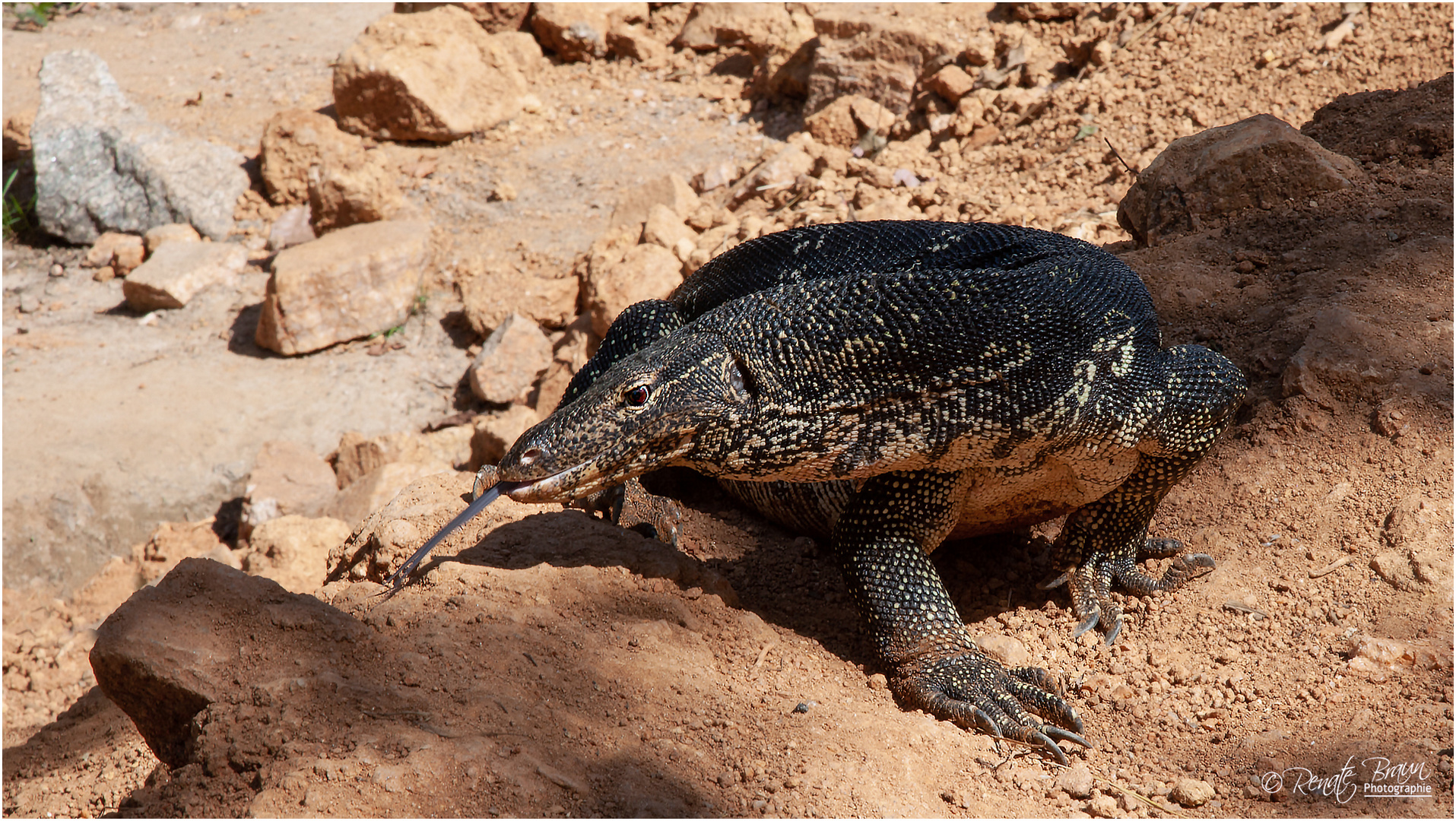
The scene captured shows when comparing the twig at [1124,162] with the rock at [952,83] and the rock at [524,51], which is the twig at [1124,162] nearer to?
the rock at [952,83]

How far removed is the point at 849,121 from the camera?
875cm

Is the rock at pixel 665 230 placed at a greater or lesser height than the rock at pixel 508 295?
greater

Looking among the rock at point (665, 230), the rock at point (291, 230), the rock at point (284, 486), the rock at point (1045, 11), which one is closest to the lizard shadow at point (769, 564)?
the rock at point (284, 486)

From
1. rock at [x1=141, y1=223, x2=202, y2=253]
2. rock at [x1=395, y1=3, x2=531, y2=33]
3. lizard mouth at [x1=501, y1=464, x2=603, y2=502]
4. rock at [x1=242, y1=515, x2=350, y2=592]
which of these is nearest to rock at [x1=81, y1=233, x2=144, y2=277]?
rock at [x1=141, y1=223, x2=202, y2=253]

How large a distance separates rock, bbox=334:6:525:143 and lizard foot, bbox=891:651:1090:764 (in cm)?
848

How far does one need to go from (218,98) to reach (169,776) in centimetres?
1077

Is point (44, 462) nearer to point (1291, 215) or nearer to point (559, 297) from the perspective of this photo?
point (559, 297)

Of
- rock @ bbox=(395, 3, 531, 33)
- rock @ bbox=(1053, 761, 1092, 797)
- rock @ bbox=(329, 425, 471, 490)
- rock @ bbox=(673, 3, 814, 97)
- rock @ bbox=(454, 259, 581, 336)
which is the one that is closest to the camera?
rock @ bbox=(1053, 761, 1092, 797)

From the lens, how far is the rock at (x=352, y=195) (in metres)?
9.18

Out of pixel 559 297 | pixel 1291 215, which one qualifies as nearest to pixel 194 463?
pixel 559 297

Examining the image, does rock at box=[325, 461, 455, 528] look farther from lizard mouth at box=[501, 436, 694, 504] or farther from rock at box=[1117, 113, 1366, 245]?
rock at box=[1117, 113, 1366, 245]

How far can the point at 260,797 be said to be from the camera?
2625mm

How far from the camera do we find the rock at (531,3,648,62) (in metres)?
10.9

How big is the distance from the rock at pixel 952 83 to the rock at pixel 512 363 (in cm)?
389
